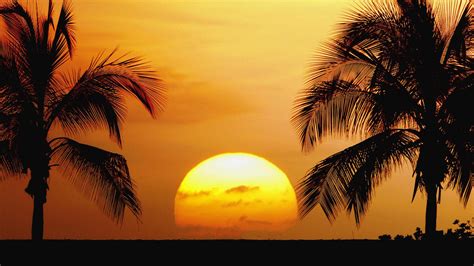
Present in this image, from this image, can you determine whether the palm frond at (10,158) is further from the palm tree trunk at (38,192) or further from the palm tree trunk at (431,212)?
the palm tree trunk at (431,212)

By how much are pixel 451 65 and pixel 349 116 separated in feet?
7.68
